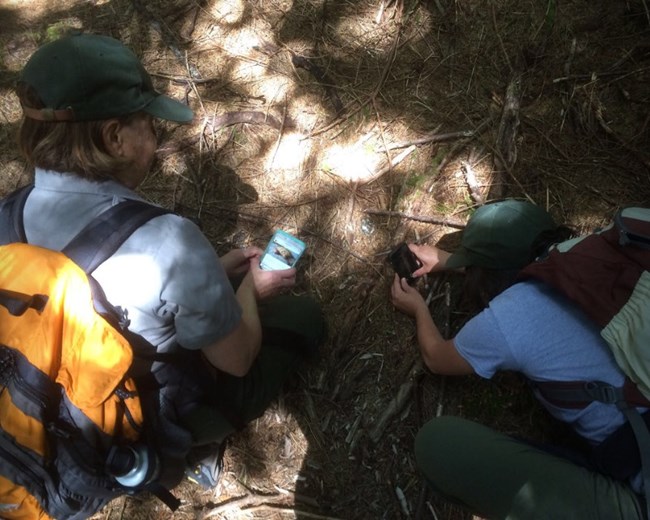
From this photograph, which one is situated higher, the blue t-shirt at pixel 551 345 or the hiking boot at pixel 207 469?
the blue t-shirt at pixel 551 345

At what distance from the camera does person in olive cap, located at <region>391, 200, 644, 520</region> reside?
5.89 ft

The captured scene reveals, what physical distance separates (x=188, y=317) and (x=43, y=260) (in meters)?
0.46

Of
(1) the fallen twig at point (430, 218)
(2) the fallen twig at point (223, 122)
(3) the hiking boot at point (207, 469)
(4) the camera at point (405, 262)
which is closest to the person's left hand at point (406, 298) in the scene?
(4) the camera at point (405, 262)

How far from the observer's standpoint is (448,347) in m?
2.33

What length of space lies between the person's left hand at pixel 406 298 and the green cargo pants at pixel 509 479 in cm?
61

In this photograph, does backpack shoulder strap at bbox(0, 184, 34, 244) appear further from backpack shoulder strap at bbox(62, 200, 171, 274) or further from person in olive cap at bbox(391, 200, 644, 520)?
person in olive cap at bbox(391, 200, 644, 520)

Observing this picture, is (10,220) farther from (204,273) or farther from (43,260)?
(204,273)

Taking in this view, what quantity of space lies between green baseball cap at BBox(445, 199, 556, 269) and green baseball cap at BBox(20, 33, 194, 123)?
1567mm

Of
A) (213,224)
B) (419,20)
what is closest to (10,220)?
(213,224)

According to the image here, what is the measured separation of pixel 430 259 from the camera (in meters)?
2.75

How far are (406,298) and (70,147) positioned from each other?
1.77m

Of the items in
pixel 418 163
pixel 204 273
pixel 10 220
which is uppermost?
pixel 10 220

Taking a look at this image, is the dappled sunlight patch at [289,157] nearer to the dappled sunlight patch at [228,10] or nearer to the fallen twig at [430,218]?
the fallen twig at [430,218]

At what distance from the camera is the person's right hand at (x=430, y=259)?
108 inches
